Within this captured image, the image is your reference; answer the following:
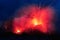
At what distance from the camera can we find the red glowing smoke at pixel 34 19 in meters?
1.54

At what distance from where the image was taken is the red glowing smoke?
60.6 inches

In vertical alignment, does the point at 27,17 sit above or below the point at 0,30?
above

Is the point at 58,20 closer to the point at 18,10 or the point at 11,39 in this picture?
the point at 18,10

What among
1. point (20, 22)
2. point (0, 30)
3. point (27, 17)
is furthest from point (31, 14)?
point (0, 30)

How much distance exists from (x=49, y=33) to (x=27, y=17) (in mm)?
340

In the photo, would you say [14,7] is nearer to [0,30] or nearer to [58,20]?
[0,30]

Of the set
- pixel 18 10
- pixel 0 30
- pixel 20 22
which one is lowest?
pixel 0 30

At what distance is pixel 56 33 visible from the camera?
1.51 metres

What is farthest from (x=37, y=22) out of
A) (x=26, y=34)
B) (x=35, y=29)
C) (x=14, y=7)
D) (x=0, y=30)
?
(x=0, y=30)

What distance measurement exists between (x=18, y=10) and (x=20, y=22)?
0.16 m

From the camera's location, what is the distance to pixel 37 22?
1550 millimetres

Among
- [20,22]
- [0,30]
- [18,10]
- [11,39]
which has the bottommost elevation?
[11,39]

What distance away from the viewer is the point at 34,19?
62.1 inches

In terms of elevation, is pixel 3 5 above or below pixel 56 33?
above
